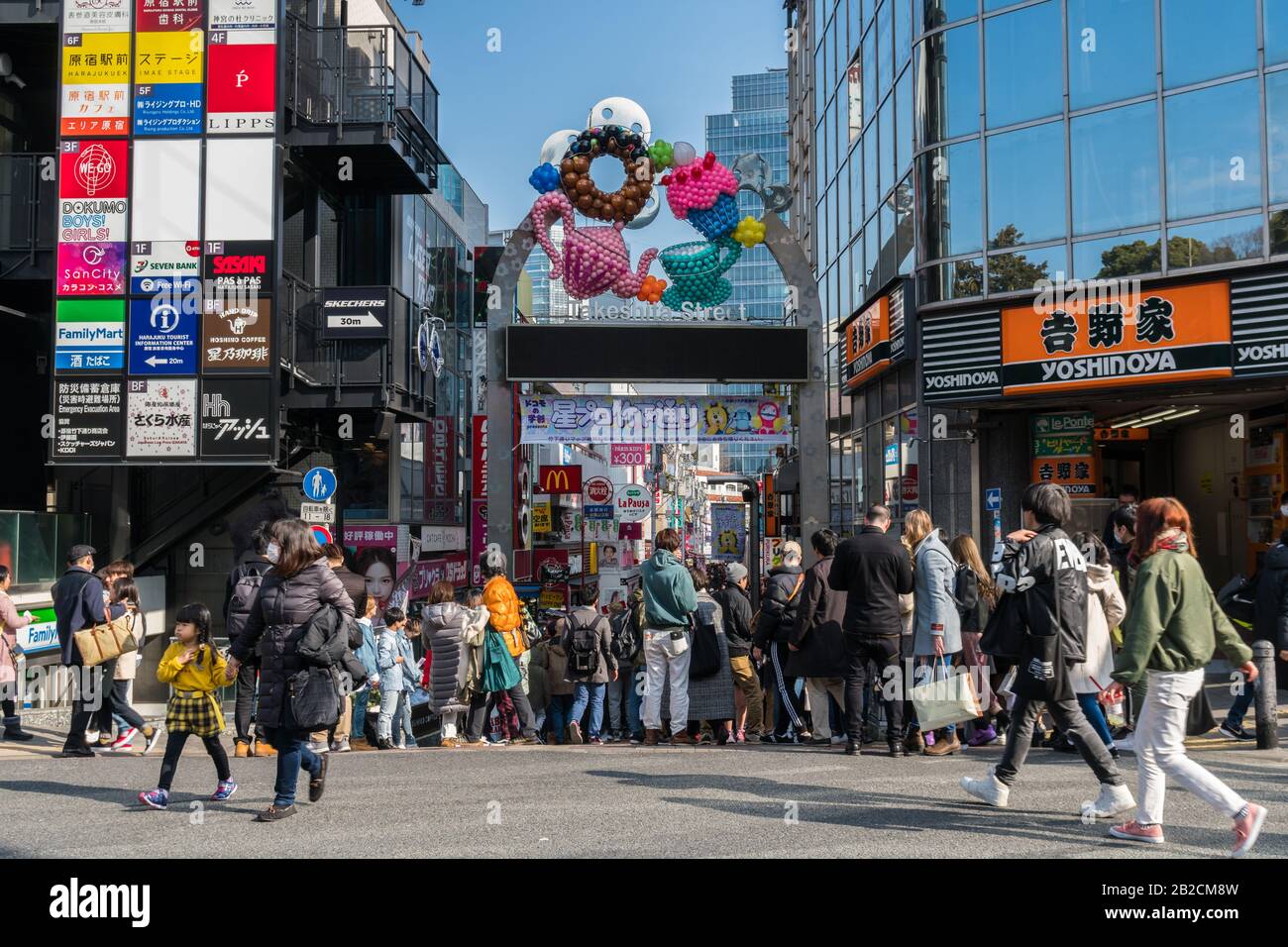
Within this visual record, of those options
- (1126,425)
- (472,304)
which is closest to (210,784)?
(1126,425)

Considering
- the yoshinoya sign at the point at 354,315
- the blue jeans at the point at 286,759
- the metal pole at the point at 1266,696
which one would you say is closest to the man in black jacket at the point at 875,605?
the metal pole at the point at 1266,696

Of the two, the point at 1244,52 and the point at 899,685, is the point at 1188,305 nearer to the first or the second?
the point at 1244,52

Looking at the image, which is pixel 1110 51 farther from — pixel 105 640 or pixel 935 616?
pixel 105 640

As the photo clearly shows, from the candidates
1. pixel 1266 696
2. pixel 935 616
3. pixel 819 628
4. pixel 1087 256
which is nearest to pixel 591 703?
pixel 819 628

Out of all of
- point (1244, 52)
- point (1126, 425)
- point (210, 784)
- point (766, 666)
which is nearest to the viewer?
point (210, 784)

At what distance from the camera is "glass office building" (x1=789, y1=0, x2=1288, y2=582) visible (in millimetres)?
14445

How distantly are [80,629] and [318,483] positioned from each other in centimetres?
544

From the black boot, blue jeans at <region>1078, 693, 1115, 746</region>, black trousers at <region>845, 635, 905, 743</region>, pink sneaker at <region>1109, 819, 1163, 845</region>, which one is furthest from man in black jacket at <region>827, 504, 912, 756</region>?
the black boot

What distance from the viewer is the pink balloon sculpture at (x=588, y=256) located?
1608cm

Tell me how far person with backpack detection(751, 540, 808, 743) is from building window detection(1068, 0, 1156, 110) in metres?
9.33

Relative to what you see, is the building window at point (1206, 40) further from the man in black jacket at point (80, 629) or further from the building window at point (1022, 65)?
the man in black jacket at point (80, 629)

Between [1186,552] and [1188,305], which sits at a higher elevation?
[1188,305]
